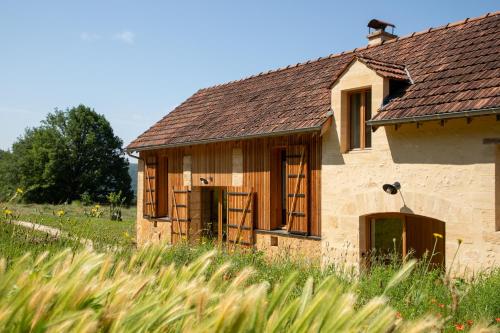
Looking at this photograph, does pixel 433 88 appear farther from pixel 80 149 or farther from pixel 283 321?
pixel 80 149

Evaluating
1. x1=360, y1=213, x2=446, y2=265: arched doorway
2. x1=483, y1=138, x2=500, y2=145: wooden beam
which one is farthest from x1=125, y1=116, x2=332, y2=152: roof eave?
x1=483, y1=138, x2=500, y2=145: wooden beam

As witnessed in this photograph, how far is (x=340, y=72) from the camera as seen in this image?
35.4ft

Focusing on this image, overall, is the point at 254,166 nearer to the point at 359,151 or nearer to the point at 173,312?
the point at 359,151

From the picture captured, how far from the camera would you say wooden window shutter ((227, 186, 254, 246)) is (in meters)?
12.9

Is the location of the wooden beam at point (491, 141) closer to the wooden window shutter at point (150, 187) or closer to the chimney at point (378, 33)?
the chimney at point (378, 33)

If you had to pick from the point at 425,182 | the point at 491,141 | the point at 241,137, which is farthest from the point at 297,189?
the point at 491,141

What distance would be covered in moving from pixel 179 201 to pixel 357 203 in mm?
6839

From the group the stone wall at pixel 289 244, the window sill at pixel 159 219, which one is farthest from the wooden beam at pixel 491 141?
the window sill at pixel 159 219

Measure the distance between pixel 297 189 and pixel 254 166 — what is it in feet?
5.87

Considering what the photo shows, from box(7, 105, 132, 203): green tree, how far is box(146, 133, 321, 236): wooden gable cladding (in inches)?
1055

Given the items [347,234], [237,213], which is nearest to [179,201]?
[237,213]

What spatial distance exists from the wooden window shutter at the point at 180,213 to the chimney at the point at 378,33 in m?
6.73

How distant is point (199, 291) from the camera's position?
1811mm

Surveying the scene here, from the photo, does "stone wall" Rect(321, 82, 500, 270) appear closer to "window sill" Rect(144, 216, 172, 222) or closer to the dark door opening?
the dark door opening
